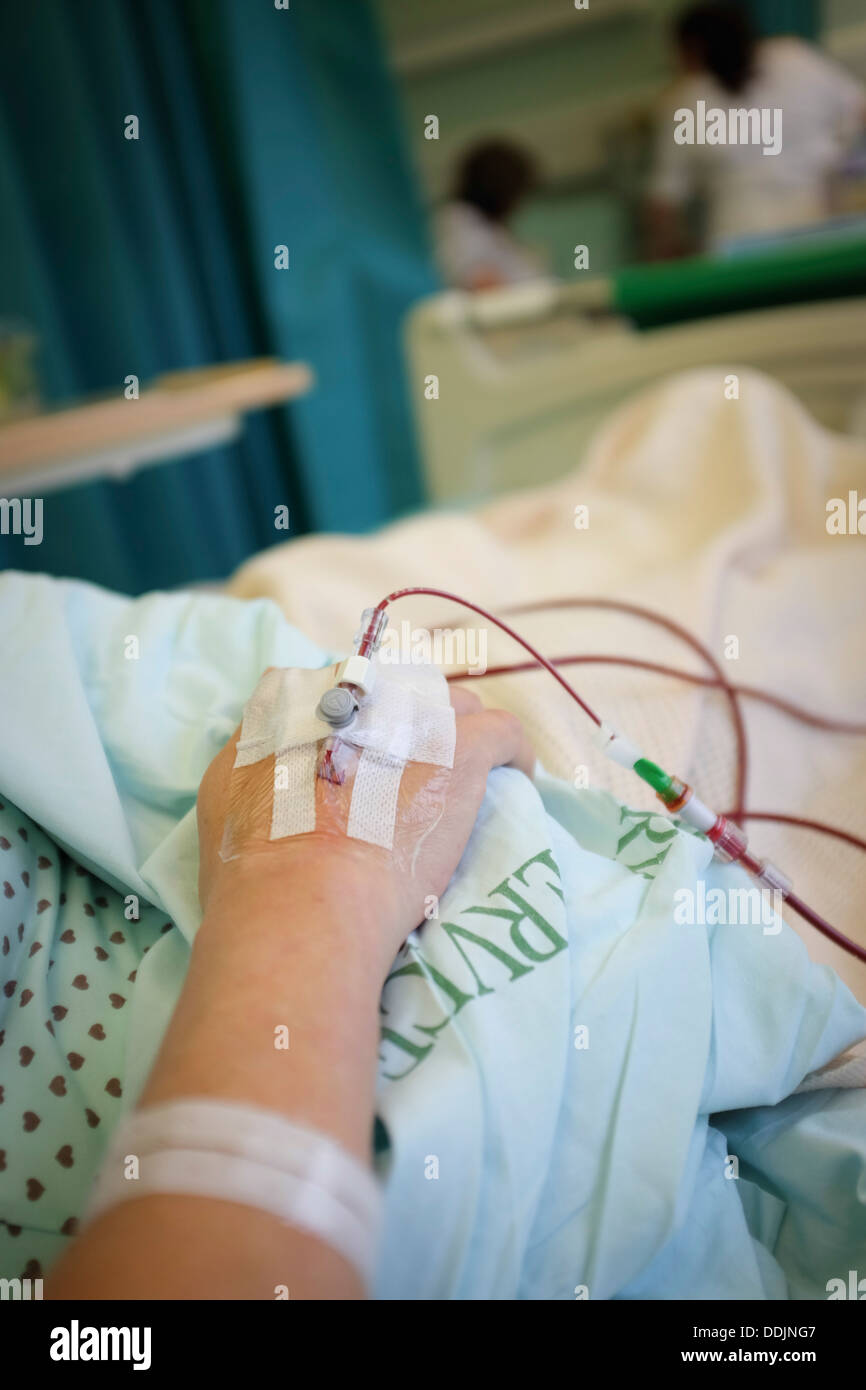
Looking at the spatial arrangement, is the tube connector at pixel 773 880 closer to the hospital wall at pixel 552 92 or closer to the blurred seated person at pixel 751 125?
the blurred seated person at pixel 751 125

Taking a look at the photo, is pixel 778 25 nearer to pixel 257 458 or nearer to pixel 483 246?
pixel 483 246

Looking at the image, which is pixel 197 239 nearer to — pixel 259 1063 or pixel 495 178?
pixel 495 178

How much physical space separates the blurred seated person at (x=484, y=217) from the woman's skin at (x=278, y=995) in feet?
10.6

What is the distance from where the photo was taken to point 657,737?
0.90m

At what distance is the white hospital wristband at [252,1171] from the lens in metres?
0.42

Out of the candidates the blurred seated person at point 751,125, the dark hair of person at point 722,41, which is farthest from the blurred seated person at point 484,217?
the dark hair of person at point 722,41

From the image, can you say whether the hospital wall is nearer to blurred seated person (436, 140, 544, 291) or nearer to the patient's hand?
blurred seated person (436, 140, 544, 291)

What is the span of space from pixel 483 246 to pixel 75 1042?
3.52 metres

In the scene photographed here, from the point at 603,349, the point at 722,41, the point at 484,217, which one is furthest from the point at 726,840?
the point at 484,217

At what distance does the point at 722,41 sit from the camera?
2.81m

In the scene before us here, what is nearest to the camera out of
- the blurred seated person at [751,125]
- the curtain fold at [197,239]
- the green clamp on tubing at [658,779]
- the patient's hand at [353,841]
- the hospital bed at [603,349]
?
the patient's hand at [353,841]

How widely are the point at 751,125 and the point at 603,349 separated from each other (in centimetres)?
172

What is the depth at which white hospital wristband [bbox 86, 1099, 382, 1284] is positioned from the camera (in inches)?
16.4

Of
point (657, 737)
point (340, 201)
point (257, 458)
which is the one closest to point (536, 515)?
point (657, 737)
